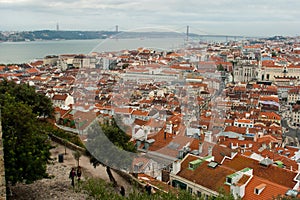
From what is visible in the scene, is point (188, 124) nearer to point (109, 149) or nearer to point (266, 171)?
point (266, 171)

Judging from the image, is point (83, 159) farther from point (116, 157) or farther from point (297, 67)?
point (297, 67)

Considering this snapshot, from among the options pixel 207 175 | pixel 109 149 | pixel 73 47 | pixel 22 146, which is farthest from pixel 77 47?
pixel 22 146

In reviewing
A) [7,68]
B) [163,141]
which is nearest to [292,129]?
[163,141]

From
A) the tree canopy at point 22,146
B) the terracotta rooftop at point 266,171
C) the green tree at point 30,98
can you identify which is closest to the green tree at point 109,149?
the tree canopy at point 22,146

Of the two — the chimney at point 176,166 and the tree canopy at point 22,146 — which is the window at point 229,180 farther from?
the tree canopy at point 22,146

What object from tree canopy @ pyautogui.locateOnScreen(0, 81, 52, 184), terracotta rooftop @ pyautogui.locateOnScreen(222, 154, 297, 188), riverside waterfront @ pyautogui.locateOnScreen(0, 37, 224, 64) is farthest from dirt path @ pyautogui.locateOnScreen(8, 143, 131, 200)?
terracotta rooftop @ pyautogui.locateOnScreen(222, 154, 297, 188)
